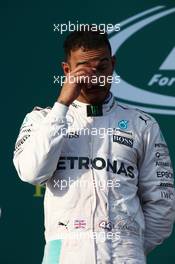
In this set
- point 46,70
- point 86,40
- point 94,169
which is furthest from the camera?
point 46,70

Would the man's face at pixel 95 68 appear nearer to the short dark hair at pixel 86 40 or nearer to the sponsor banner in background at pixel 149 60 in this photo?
the short dark hair at pixel 86 40

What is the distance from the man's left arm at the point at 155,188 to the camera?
2820mm

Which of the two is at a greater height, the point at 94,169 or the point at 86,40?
the point at 86,40

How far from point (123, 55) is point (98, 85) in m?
1.52

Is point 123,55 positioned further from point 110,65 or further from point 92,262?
point 92,262

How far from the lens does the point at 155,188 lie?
9.28 ft

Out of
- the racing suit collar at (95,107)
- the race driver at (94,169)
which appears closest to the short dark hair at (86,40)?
the race driver at (94,169)

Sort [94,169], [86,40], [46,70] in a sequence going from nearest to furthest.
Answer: [94,169] < [86,40] < [46,70]

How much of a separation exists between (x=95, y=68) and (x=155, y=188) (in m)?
0.44

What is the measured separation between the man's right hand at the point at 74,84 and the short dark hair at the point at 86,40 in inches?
3.9

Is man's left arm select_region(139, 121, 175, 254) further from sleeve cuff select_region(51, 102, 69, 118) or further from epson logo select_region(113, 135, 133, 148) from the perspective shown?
sleeve cuff select_region(51, 102, 69, 118)

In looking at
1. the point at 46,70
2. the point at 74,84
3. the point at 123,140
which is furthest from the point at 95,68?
the point at 46,70

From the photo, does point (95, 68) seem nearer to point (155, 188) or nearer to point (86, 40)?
point (86, 40)

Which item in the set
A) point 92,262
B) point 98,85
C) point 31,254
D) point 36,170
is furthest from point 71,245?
point 31,254
